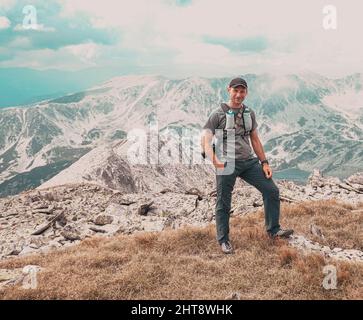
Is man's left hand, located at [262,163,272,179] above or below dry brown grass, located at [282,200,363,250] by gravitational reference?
above

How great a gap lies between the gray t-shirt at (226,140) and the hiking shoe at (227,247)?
2.29m

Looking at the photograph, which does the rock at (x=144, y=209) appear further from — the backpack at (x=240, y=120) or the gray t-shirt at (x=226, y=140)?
the backpack at (x=240, y=120)

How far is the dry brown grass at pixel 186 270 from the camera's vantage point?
898 cm

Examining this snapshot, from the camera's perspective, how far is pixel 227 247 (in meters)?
11.3

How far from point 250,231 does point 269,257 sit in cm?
170

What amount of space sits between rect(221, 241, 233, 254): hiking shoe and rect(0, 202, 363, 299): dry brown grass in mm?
160

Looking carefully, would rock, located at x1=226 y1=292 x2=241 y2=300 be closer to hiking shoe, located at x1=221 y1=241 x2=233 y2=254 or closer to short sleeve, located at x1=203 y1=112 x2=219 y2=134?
hiking shoe, located at x1=221 y1=241 x2=233 y2=254

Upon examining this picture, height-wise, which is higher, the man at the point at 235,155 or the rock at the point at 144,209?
the man at the point at 235,155

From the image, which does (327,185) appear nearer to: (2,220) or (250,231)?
(250,231)

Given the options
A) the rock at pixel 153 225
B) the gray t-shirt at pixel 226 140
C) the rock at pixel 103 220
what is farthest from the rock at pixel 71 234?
the gray t-shirt at pixel 226 140

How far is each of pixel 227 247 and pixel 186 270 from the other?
1.56m

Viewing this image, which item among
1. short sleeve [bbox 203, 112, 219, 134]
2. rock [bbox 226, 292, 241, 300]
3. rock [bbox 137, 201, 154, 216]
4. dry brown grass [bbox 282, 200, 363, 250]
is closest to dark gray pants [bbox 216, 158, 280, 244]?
short sleeve [bbox 203, 112, 219, 134]

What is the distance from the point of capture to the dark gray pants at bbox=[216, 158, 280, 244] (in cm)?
1100
